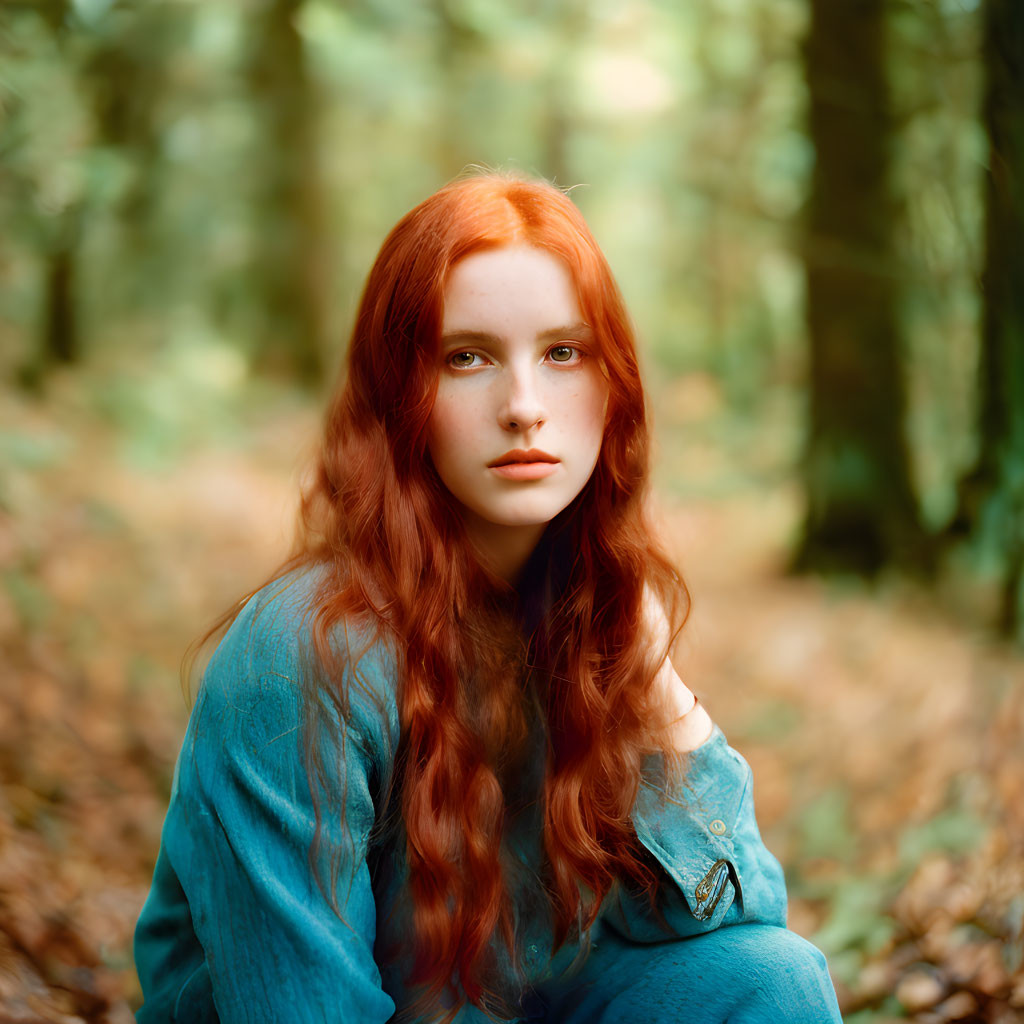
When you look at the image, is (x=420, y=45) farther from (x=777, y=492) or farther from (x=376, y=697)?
(x=376, y=697)

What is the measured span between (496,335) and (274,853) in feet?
2.35

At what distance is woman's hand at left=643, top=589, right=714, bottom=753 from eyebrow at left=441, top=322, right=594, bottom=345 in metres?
0.44

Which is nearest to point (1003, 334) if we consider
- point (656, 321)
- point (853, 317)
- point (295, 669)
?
point (853, 317)

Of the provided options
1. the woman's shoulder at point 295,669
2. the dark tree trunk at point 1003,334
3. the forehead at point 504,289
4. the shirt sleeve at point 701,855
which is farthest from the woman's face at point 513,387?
the dark tree trunk at point 1003,334

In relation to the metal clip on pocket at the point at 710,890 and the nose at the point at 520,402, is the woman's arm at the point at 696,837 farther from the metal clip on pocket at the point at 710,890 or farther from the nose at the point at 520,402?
the nose at the point at 520,402

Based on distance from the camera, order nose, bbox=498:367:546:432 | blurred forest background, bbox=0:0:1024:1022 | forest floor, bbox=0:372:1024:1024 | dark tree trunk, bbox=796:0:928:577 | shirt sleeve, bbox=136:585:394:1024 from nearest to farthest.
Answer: shirt sleeve, bbox=136:585:394:1024 < nose, bbox=498:367:546:432 < forest floor, bbox=0:372:1024:1024 < blurred forest background, bbox=0:0:1024:1022 < dark tree trunk, bbox=796:0:928:577

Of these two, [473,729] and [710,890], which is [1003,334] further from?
[473,729]

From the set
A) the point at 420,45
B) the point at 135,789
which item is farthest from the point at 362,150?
the point at 135,789

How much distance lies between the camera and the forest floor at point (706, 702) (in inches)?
104

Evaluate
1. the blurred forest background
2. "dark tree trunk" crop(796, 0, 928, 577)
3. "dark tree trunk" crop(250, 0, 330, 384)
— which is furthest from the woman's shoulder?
"dark tree trunk" crop(796, 0, 928, 577)

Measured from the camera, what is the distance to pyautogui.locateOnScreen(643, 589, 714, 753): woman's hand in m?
1.55

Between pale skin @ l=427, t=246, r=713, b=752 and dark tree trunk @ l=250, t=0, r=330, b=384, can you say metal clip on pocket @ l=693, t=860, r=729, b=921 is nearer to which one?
pale skin @ l=427, t=246, r=713, b=752

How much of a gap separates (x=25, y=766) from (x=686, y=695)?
7.26ft

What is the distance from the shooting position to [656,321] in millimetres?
4168
